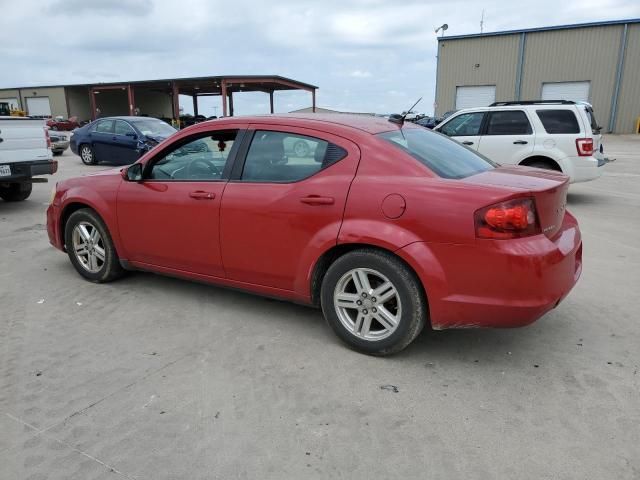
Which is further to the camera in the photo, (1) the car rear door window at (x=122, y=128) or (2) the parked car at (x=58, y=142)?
(2) the parked car at (x=58, y=142)

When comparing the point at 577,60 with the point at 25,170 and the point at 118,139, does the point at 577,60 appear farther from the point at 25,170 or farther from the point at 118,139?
the point at 25,170

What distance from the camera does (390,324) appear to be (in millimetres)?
3260

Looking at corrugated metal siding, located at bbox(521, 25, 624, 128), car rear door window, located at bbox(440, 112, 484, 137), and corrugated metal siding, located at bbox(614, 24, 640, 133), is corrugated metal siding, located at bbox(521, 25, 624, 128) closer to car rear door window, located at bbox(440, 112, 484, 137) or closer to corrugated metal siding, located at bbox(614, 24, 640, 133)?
corrugated metal siding, located at bbox(614, 24, 640, 133)

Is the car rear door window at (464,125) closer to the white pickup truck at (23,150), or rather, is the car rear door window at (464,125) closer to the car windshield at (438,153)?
the car windshield at (438,153)

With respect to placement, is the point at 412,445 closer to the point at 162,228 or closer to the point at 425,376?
the point at 425,376

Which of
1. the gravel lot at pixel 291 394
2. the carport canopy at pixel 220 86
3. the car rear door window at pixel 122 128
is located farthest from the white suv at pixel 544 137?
the carport canopy at pixel 220 86

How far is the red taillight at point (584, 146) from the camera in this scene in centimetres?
852

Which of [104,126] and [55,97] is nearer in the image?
[104,126]

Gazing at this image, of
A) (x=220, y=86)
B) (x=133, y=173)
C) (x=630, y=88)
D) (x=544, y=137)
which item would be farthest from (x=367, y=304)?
(x=220, y=86)

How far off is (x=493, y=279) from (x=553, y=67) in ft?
108

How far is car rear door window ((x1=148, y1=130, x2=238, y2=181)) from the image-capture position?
396 centimetres

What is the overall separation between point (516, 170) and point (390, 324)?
1586 mm

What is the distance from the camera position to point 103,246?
477cm

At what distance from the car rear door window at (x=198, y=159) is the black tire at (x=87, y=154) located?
1291 centimetres
